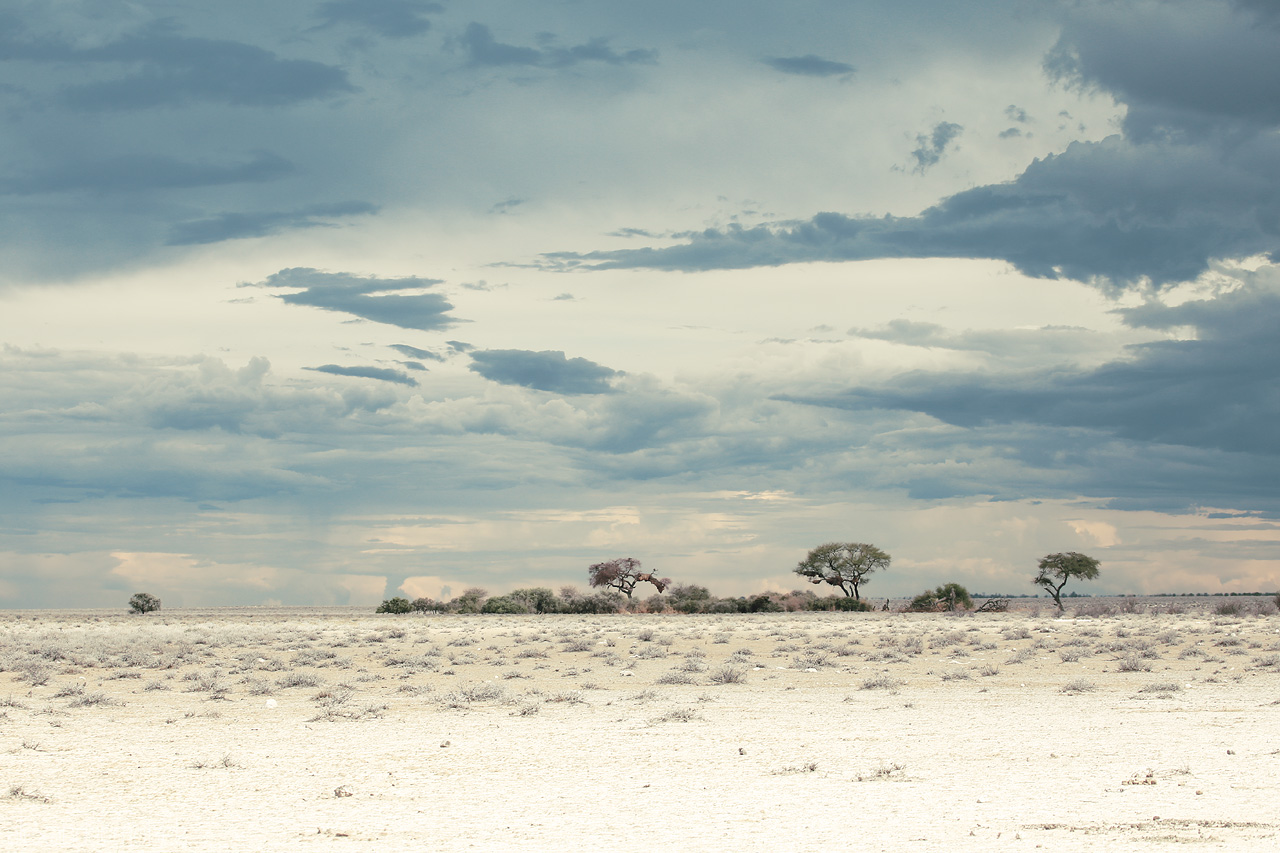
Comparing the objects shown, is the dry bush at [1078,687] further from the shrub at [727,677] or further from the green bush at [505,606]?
the green bush at [505,606]

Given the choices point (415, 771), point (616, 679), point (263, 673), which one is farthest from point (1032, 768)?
point (263, 673)

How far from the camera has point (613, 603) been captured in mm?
82188

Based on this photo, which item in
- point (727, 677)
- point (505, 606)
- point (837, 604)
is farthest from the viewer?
point (837, 604)

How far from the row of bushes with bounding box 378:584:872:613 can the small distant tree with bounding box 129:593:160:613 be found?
23755 millimetres

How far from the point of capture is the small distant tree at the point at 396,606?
84.3m

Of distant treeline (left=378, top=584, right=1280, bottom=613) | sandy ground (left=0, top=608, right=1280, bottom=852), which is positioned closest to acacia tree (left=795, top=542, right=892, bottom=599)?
distant treeline (left=378, top=584, right=1280, bottom=613)

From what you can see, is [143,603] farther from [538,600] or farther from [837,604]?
[837,604]

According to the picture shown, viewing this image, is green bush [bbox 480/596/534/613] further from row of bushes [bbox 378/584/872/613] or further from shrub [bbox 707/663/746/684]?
shrub [bbox 707/663/746/684]

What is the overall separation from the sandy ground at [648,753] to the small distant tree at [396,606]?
52.4 metres

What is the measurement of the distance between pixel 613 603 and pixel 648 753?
67584mm

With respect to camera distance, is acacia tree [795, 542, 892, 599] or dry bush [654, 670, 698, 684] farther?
acacia tree [795, 542, 892, 599]

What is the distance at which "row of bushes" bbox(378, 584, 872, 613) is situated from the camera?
80250 mm

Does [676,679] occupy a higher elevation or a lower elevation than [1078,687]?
lower

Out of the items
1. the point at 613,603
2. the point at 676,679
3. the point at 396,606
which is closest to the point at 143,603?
the point at 396,606
